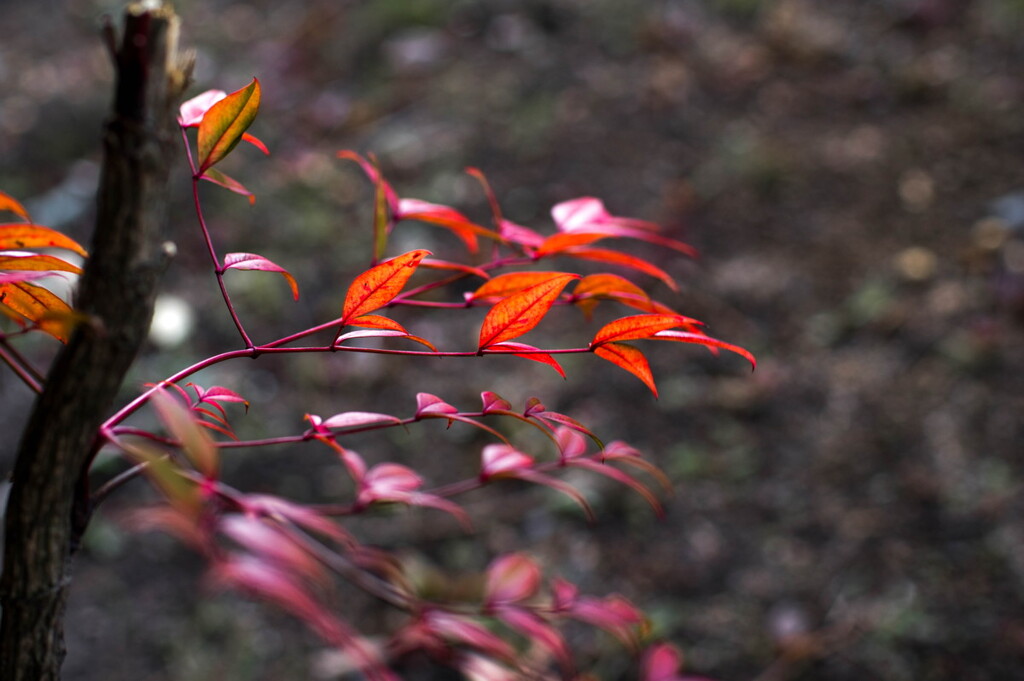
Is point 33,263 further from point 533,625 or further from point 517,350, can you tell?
point 533,625

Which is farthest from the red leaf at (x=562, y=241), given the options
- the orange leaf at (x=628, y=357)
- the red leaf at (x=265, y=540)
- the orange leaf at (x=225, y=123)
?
the red leaf at (x=265, y=540)

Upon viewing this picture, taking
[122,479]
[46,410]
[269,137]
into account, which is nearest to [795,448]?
[122,479]

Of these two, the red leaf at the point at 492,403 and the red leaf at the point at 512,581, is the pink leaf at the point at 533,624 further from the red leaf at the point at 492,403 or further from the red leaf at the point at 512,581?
the red leaf at the point at 492,403

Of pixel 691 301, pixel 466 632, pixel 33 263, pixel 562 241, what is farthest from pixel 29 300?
pixel 691 301

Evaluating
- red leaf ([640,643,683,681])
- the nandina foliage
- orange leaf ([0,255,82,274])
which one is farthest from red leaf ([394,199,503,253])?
red leaf ([640,643,683,681])

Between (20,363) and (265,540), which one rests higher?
(20,363)

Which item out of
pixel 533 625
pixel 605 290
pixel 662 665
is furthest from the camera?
pixel 662 665
